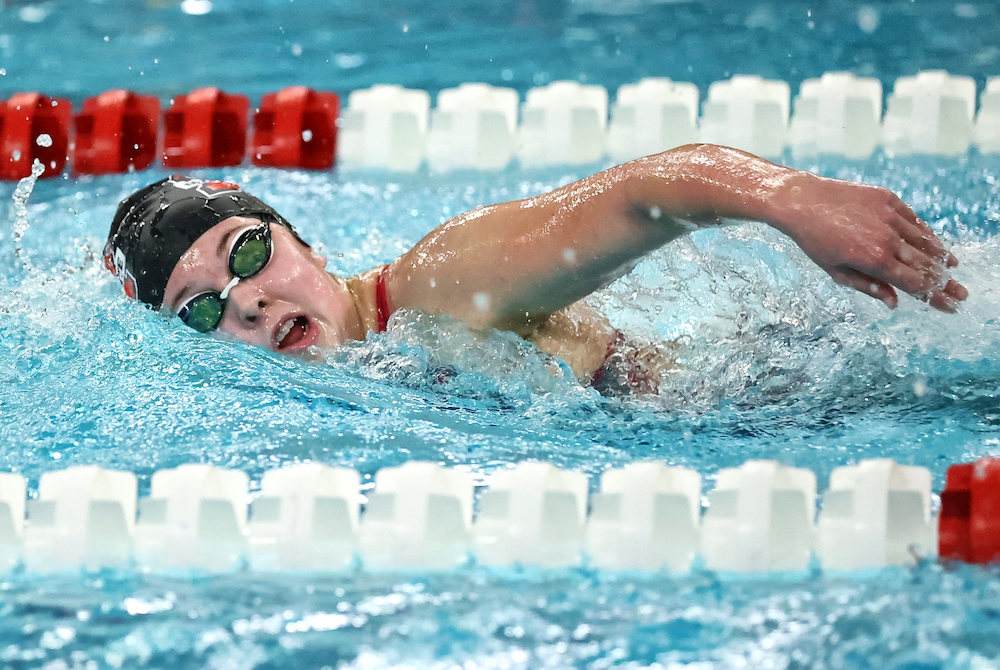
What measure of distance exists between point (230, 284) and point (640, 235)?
2.46 ft

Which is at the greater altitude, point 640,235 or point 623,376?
point 640,235

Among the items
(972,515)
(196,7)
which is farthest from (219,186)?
(196,7)

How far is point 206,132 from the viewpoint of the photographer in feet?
10.0

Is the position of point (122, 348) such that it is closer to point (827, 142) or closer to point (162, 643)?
point (162, 643)

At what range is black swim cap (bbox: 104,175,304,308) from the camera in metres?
1.87

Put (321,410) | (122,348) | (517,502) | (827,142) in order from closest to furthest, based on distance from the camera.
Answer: (517,502), (321,410), (122,348), (827,142)

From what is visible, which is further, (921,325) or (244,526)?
(921,325)

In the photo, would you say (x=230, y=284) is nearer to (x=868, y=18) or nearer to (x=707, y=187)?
(x=707, y=187)

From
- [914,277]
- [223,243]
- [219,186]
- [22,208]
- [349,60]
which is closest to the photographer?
[914,277]

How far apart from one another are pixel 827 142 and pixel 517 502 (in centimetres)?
178

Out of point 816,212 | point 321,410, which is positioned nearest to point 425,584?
point 321,410

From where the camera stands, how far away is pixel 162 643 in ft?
4.23

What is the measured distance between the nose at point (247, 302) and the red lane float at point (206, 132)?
1.34 meters

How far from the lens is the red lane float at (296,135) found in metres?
3.05
